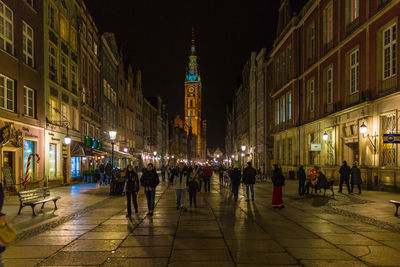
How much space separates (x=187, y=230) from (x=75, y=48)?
26.2 m

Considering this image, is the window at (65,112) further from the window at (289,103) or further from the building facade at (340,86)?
the window at (289,103)

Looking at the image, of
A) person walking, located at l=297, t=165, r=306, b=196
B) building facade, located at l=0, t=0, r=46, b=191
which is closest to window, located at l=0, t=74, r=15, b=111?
building facade, located at l=0, t=0, r=46, b=191

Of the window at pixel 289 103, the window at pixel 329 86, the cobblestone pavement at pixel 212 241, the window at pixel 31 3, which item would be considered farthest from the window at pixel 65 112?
the window at pixel 289 103

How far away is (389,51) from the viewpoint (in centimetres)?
2130

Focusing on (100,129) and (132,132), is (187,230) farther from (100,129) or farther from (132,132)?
(132,132)

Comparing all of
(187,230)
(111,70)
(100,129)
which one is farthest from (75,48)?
(187,230)

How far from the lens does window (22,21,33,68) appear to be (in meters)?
22.2

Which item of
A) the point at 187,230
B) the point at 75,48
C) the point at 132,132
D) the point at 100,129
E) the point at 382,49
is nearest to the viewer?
the point at 187,230

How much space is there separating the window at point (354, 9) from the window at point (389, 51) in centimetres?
415

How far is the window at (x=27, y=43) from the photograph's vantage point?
22219 mm

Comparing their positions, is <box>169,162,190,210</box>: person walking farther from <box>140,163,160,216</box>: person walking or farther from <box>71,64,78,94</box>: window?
<box>71,64,78,94</box>: window

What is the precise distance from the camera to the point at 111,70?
4919 centimetres

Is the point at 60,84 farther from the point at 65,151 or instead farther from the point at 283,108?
the point at 283,108

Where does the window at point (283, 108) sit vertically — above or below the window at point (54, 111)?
above
